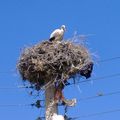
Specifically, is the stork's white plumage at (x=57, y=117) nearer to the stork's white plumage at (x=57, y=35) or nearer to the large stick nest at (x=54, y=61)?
the large stick nest at (x=54, y=61)

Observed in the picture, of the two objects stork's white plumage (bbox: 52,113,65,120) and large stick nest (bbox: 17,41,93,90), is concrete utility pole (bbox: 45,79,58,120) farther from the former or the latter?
large stick nest (bbox: 17,41,93,90)

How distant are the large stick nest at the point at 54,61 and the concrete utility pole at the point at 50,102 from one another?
0.31 metres

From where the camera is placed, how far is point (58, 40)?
63.3 feet

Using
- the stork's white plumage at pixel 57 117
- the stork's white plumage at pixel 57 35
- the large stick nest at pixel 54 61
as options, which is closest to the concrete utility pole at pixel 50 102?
the stork's white plumage at pixel 57 117

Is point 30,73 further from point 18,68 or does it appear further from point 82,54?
point 82,54

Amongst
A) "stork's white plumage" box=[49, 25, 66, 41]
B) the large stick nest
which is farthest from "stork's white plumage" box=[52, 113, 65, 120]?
"stork's white plumage" box=[49, 25, 66, 41]

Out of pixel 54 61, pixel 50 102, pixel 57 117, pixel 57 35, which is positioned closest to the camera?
pixel 57 117

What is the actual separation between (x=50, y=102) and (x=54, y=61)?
120 centimetres

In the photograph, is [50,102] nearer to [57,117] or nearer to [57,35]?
[57,117]

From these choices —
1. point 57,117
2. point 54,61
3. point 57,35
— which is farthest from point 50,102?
point 57,35

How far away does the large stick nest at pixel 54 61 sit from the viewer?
1794cm

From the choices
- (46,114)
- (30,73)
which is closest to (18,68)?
(30,73)

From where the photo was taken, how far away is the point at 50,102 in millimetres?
18234

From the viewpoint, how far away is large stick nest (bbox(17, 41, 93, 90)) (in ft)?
58.9
